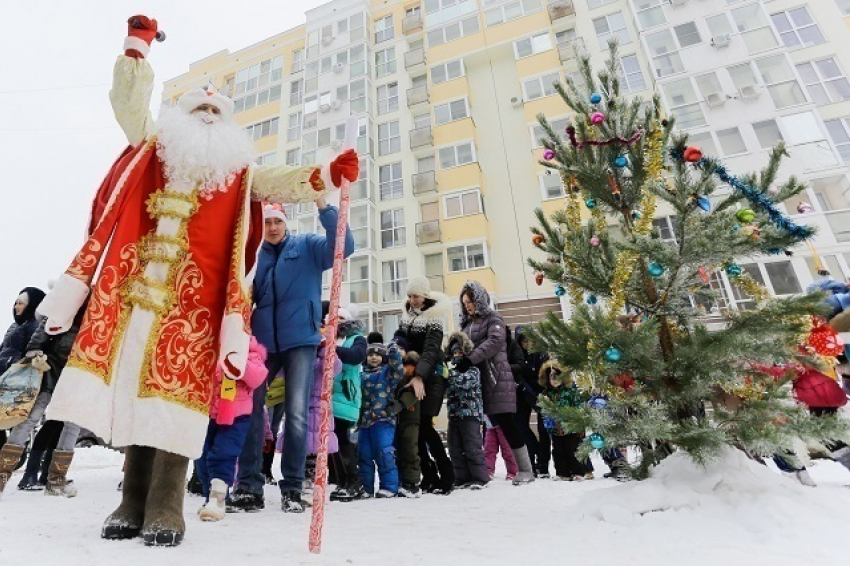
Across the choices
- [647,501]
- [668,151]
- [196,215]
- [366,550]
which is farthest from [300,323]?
[668,151]

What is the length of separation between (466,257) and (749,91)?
40.1 ft

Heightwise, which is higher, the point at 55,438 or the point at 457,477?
the point at 55,438

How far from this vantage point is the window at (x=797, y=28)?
1773cm

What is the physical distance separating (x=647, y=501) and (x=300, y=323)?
247 cm

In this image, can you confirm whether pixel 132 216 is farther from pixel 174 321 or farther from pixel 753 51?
pixel 753 51

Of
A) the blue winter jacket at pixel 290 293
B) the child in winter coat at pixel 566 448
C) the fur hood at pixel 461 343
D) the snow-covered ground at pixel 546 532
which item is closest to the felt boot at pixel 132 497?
the snow-covered ground at pixel 546 532

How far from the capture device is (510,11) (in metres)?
22.4

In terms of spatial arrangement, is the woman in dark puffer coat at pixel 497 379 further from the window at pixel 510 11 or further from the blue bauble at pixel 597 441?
the window at pixel 510 11

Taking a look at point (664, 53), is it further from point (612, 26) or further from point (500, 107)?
point (500, 107)

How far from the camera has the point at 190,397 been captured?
6.61ft

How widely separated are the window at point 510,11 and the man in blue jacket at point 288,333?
2308 centimetres

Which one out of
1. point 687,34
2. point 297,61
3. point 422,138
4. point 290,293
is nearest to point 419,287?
point 290,293

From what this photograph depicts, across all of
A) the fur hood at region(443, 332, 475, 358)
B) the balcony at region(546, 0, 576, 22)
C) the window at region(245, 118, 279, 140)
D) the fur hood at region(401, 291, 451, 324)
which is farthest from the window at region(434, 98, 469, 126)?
the fur hood at region(443, 332, 475, 358)

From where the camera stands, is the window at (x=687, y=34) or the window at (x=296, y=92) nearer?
the window at (x=687, y=34)
